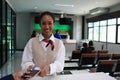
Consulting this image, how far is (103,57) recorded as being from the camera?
5.04m

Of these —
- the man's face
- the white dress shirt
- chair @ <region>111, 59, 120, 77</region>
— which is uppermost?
the man's face

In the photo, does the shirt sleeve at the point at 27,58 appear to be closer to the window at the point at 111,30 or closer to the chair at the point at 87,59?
the chair at the point at 87,59

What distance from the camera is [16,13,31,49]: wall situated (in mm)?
13500

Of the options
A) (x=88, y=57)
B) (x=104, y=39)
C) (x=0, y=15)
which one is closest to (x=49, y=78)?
(x=88, y=57)

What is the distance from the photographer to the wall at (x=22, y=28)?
1350 cm

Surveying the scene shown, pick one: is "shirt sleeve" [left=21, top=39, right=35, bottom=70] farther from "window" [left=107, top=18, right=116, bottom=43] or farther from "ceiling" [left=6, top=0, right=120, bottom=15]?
"window" [left=107, top=18, right=116, bottom=43]

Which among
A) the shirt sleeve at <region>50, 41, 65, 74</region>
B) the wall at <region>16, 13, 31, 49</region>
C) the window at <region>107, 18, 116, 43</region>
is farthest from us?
the wall at <region>16, 13, 31, 49</region>

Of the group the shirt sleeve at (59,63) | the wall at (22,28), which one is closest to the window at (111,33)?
the wall at (22,28)

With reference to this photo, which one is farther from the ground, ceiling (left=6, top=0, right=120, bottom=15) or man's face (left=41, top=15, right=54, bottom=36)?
ceiling (left=6, top=0, right=120, bottom=15)

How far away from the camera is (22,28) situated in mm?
13602

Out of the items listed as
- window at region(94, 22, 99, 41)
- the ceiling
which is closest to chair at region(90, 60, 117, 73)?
the ceiling

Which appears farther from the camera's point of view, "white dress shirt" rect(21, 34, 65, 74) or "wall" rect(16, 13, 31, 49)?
"wall" rect(16, 13, 31, 49)

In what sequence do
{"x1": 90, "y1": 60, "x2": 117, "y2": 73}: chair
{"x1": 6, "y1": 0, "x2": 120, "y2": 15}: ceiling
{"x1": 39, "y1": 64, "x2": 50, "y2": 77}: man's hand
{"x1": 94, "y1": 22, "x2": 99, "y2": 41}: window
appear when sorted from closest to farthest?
{"x1": 39, "y1": 64, "x2": 50, "y2": 77}: man's hand
{"x1": 90, "y1": 60, "x2": 117, "y2": 73}: chair
{"x1": 6, "y1": 0, "x2": 120, "y2": 15}: ceiling
{"x1": 94, "y1": 22, "x2": 99, "y2": 41}: window

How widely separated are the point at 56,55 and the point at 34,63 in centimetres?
22
